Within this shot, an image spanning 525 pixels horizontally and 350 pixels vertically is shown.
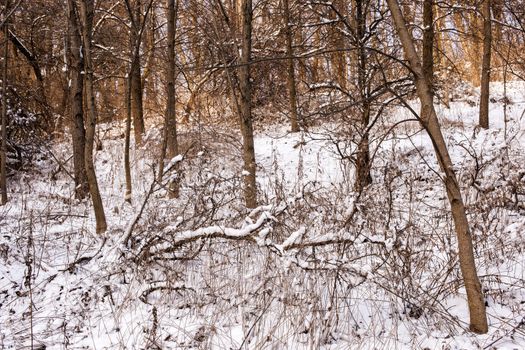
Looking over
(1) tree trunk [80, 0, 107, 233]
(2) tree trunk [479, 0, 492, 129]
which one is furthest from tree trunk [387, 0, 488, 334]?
(2) tree trunk [479, 0, 492, 129]

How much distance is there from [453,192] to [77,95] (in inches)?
241

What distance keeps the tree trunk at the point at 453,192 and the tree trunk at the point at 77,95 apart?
4.77 metres

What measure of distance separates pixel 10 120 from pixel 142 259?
27.4 ft

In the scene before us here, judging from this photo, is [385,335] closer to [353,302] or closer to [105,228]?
[353,302]

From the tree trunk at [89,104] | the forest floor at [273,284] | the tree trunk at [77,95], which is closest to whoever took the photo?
the forest floor at [273,284]

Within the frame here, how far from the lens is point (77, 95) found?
7.29 m

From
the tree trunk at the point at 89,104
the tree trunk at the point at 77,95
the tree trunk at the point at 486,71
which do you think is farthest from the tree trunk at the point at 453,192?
the tree trunk at the point at 486,71

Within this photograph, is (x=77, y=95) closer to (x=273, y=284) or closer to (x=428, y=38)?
(x=273, y=284)

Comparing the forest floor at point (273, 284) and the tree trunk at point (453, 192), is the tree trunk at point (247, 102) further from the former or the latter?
the tree trunk at point (453, 192)

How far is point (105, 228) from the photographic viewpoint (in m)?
6.09

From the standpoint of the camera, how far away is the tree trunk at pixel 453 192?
9.80ft

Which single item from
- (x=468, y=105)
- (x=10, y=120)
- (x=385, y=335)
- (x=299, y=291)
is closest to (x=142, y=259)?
(x=299, y=291)

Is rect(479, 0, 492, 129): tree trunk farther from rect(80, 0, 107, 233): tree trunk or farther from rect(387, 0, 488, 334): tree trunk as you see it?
rect(80, 0, 107, 233): tree trunk

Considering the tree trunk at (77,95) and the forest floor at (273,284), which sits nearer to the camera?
the forest floor at (273,284)
